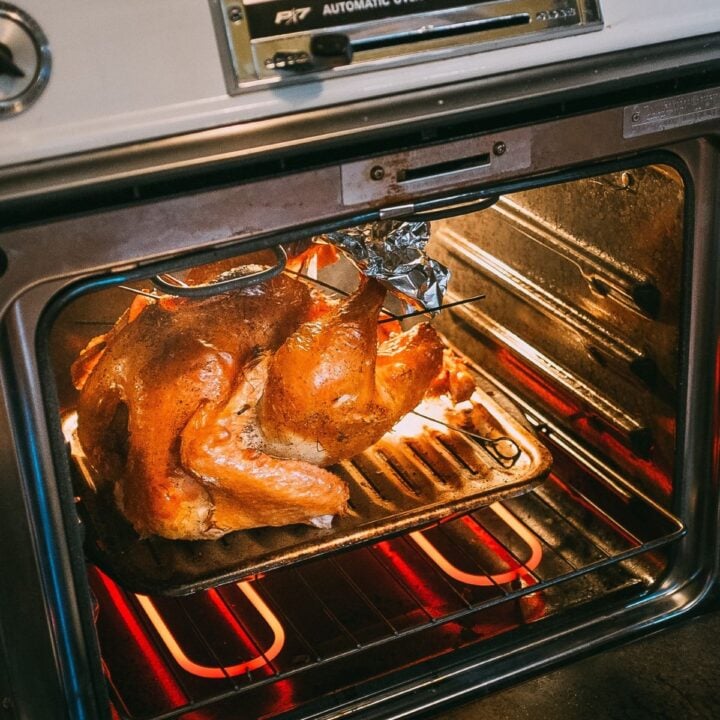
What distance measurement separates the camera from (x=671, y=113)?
50.6 inches

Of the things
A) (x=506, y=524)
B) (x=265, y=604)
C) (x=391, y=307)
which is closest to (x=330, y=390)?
(x=391, y=307)

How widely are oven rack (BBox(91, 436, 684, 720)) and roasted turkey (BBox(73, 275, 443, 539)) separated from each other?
22cm

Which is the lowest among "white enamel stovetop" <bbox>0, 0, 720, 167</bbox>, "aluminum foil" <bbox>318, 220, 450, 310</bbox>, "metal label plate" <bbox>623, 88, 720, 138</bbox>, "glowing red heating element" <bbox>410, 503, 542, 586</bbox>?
"glowing red heating element" <bbox>410, 503, 542, 586</bbox>

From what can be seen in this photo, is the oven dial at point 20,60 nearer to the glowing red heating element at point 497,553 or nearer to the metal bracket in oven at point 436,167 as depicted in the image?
the metal bracket in oven at point 436,167

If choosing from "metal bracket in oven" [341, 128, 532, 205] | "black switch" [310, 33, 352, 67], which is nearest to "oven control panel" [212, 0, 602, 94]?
"black switch" [310, 33, 352, 67]

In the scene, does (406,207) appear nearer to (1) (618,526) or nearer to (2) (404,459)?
(2) (404,459)

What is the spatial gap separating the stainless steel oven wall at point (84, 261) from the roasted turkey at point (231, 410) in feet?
1.00

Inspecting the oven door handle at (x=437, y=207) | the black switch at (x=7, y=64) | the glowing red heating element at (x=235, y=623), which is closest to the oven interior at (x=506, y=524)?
the glowing red heating element at (x=235, y=623)

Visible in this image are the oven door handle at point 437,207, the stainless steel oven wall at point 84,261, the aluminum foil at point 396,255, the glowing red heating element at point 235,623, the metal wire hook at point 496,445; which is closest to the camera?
the stainless steel oven wall at point 84,261

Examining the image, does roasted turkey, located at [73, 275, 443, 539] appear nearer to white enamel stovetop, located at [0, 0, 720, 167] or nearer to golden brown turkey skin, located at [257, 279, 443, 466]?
golden brown turkey skin, located at [257, 279, 443, 466]

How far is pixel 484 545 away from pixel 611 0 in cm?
98

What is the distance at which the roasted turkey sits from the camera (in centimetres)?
148

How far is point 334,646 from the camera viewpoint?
65.2 inches

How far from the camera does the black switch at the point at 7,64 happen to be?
0.96m
